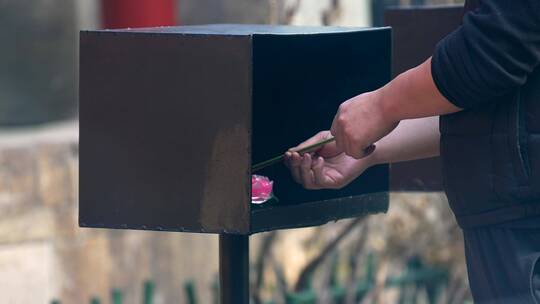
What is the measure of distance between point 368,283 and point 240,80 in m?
2.59

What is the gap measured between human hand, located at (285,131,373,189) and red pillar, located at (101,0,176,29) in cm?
245

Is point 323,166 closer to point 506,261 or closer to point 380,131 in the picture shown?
point 380,131

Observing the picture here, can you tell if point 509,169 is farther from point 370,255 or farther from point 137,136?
point 370,255

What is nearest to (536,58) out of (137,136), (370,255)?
(137,136)

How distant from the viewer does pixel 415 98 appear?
2.32 meters

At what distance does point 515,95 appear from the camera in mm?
2258

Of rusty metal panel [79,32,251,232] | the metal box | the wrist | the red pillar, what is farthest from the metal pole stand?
the red pillar

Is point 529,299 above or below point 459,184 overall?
below

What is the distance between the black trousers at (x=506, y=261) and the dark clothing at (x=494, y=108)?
22 mm

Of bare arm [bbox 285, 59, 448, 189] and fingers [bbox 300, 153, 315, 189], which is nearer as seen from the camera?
bare arm [bbox 285, 59, 448, 189]

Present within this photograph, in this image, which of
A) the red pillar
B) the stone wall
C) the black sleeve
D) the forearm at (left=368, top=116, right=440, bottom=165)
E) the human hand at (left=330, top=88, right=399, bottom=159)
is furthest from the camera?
the red pillar

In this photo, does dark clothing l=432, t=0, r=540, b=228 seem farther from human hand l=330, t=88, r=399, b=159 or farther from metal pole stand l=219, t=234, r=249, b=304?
metal pole stand l=219, t=234, r=249, b=304

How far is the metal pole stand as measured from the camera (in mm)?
2805

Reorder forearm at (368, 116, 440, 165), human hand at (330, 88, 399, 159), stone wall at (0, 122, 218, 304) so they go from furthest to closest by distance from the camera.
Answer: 1. stone wall at (0, 122, 218, 304)
2. forearm at (368, 116, 440, 165)
3. human hand at (330, 88, 399, 159)
